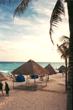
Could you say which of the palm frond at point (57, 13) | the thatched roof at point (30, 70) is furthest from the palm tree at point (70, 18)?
the thatched roof at point (30, 70)

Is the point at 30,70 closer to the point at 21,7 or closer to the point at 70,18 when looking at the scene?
the point at 21,7

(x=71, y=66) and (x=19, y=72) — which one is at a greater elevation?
(x=71, y=66)

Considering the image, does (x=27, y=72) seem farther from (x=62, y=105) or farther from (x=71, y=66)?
(x=71, y=66)

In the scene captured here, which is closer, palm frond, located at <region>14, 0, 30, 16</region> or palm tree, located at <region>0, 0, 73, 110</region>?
palm tree, located at <region>0, 0, 73, 110</region>

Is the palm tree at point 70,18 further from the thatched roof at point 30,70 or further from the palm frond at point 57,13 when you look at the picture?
the thatched roof at point 30,70

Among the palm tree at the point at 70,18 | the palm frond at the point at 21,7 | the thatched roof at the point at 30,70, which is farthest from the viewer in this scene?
the thatched roof at the point at 30,70

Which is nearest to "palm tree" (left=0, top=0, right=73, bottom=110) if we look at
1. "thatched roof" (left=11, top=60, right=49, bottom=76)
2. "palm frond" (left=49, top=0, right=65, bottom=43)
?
"palm frond" (left=49, top=0, right=65, bottom=43)

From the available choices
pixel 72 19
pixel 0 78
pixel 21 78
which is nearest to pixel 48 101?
pixel 0 78

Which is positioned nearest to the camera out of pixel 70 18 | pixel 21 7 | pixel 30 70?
pixel 70 18

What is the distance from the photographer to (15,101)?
15758 millimetres

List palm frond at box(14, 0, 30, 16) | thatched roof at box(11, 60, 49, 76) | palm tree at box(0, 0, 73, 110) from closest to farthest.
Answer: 1. palm tree at box(0, 0, 73, 110)
2. palm frond at box(14, 0, 30, 16)
3. thatched roof at box(11, 60, 49, 76)

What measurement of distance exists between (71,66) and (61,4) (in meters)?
2.37

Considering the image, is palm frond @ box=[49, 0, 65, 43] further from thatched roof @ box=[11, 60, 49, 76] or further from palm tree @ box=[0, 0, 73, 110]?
thatched roof @ box=[11, 60, 49, 76]

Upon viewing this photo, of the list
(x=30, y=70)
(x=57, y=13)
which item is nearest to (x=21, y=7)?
(x=57, y=13)
